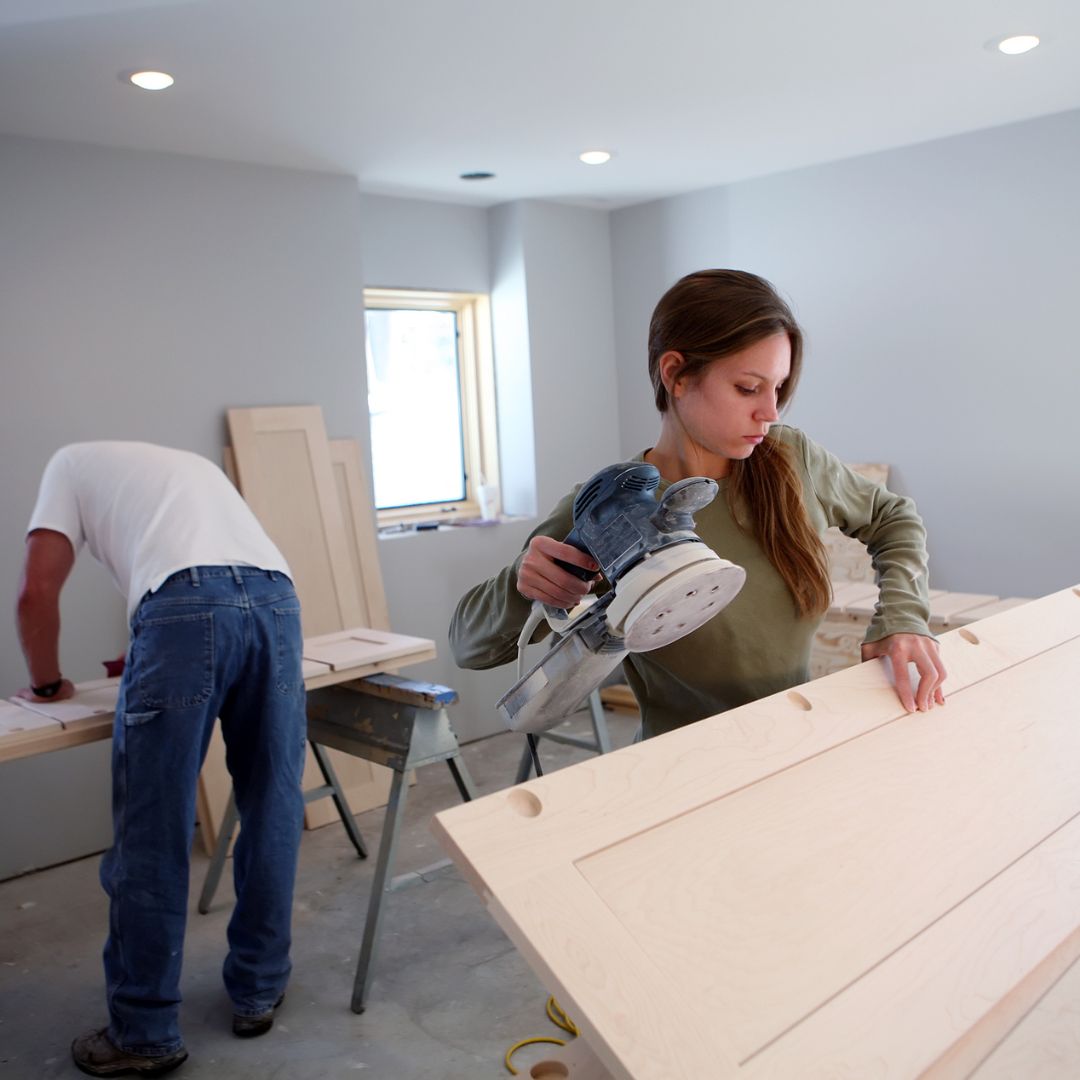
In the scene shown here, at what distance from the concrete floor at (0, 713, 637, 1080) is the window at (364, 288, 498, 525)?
1.89 metres

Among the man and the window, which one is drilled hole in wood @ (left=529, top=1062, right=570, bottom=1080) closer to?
the man

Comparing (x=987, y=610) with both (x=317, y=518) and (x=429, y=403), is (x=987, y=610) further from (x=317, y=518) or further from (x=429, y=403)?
(x=429, y=403)

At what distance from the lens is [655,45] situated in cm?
311

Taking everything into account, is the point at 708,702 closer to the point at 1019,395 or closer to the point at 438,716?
the point at 438,716

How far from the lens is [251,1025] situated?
2.72 m

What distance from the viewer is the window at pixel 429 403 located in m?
5.14

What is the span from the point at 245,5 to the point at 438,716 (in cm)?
187

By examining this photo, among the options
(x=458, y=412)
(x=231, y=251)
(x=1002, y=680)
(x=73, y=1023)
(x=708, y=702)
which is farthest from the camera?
(x=458, y=412)

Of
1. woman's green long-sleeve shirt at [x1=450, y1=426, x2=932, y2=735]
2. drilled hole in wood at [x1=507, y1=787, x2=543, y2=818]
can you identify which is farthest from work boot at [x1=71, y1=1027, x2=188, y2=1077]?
drilled hole in wood at [x1=507, y1=787, x2=543, y2=818]

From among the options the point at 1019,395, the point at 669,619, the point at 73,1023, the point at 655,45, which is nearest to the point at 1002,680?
the point at 669,619

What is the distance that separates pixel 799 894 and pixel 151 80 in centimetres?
299

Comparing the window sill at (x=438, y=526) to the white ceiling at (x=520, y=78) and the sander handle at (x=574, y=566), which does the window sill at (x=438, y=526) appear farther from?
the sander handle at (x=574, y=566)

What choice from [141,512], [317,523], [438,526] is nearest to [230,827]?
[141,512]

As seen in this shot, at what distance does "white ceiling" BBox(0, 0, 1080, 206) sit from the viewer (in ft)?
9.14
